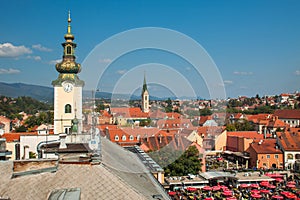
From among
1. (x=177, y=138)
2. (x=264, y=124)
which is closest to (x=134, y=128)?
(x=177, y=138)

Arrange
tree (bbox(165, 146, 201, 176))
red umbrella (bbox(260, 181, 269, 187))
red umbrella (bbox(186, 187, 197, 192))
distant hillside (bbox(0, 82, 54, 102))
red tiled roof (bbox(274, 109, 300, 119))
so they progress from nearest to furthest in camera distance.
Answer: red umbrella (bbox(186, 187, 197, 192))
red umbrella (bbox(260, 181, 269, 187))
tree (bbox(165, 146, 201, 176))
distant hillside (bbox(0, 82, 54, 102))
red tiled roof (bbox(274, 109, 300, 119))

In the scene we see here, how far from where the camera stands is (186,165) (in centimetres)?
2302

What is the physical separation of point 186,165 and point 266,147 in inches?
482

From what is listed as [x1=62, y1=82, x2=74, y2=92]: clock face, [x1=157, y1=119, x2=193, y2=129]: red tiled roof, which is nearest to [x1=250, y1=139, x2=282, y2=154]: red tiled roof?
[x1=157, y1=119, x2=193, y2=129]: red tiled roof

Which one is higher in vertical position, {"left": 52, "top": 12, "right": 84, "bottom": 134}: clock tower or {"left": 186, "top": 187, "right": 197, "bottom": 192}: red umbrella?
{"left": 52, "top": 12, "right": 84, "bottom": 134}: clock tower

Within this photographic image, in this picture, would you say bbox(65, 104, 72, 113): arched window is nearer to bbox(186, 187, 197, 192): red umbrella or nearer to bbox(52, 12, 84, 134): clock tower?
bbox(52, 12, 84, 134): clock tower

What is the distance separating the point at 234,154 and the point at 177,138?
17.5m

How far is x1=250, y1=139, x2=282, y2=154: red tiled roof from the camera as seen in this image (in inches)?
1231

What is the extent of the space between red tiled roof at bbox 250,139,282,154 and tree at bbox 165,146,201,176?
33.1 feet

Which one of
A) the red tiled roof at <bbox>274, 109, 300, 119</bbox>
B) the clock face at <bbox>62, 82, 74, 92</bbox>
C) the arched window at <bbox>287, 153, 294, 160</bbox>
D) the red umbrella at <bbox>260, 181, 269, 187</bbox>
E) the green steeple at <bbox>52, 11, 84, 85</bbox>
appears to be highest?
the green steeple at <bbox>52, 11, 84, 85</bbox>

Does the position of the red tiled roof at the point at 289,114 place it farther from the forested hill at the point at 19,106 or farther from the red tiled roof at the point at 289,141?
the forested hill at the point at 19,106

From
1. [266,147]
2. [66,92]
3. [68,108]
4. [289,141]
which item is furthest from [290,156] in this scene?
[66,92]

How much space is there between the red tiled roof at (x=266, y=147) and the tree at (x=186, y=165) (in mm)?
10094

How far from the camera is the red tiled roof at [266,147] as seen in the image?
3127cm
